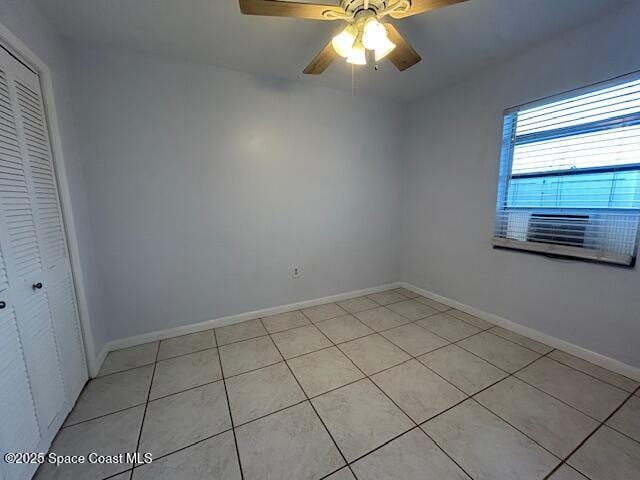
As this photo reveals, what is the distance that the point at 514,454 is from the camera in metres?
1.23

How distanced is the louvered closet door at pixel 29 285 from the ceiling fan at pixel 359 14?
1.30 metres

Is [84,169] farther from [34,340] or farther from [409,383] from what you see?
[409,383]

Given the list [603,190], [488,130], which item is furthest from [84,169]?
[603,190]

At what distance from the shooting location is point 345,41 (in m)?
1.44

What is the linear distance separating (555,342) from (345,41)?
2.80 metres

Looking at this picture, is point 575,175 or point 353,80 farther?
point 353,80

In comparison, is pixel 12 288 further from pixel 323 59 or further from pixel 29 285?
pixel 323 59

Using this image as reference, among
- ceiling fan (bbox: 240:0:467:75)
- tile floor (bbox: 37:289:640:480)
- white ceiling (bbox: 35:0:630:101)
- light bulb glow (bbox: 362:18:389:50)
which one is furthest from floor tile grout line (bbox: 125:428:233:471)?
white ceiling (bbox: 35:0:630:101)

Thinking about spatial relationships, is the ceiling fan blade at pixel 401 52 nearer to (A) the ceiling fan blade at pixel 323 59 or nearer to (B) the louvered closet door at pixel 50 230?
(A) the ceiling fan blade at pixel 323 59

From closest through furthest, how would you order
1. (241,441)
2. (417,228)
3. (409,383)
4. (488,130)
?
(241,441), (409,383), (488,130), (417,228)

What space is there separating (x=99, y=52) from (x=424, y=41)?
2491mm

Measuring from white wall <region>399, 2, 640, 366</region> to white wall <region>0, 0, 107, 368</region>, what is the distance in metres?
3.35

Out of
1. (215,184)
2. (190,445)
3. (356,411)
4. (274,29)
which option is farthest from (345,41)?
(190,445)

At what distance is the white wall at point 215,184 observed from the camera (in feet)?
6.56
